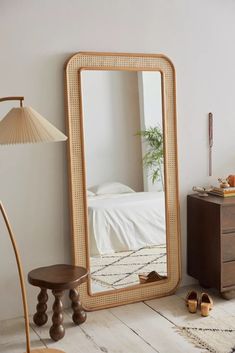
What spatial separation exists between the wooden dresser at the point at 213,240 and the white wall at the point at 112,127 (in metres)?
0.47

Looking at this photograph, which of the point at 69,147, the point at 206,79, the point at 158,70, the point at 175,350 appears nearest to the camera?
the point at 175,350

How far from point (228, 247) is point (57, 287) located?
116cm

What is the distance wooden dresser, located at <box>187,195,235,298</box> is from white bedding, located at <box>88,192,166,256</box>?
0.77ft

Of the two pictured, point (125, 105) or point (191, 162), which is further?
point (191, 162)

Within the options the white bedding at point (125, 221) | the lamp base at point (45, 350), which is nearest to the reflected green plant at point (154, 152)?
the white bedding at point (125, 221)

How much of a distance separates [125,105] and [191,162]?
666mm

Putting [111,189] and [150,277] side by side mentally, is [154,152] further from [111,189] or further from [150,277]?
[150,277]

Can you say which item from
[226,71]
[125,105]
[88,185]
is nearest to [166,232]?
[88,185]

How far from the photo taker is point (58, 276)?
292 cm

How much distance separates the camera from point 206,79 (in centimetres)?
363

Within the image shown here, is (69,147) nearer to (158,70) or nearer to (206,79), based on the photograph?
(158,70)

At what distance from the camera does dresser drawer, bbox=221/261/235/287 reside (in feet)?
10.9

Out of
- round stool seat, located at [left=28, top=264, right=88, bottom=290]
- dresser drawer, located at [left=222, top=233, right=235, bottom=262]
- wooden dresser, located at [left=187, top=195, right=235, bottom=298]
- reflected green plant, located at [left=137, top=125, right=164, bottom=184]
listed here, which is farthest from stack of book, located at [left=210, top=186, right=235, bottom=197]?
round stool seat, located at [left=28, top=264, right=88, bottom=290]

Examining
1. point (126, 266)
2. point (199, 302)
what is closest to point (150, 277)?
point (126, 266)
